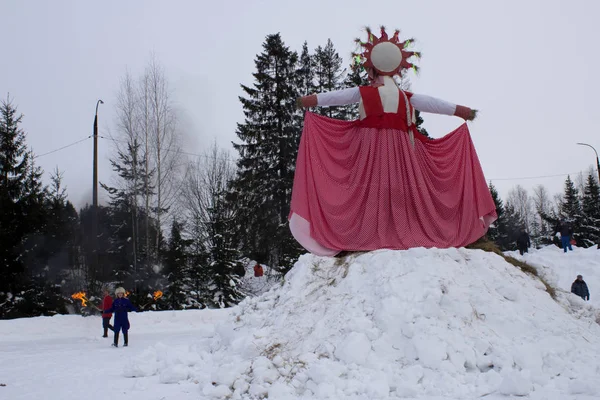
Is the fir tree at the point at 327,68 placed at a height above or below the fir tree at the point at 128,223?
above

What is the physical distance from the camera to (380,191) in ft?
24.0

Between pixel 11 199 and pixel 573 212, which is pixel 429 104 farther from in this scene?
pixel 573 212

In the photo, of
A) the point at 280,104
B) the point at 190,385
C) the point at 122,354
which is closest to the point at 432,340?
the point at 190,385

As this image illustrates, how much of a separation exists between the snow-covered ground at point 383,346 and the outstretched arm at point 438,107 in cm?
Result: 247

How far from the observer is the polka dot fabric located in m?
7.20

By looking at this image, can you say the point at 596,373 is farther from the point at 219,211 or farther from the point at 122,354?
the point at 219,211

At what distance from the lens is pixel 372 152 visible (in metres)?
7.48

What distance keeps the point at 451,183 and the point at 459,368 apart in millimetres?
3676

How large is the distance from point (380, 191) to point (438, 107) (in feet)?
6.09

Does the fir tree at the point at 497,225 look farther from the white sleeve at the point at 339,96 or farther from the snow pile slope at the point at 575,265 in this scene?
the white sleeve at the point at 339,96

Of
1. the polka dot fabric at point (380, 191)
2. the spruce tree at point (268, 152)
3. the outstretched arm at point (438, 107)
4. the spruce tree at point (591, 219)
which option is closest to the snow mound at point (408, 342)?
the polka dot fabric at point (380, 191)

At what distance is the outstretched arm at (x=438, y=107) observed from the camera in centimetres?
785

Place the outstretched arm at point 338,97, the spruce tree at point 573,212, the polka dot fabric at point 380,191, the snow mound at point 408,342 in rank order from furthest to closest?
the spruce tree at point 573,212 → the outstretched arm at point 338,97 → the polka dot fabric at point 380,191 → the snow mound at point 408,342

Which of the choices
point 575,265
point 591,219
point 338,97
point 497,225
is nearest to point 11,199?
point 338,97
